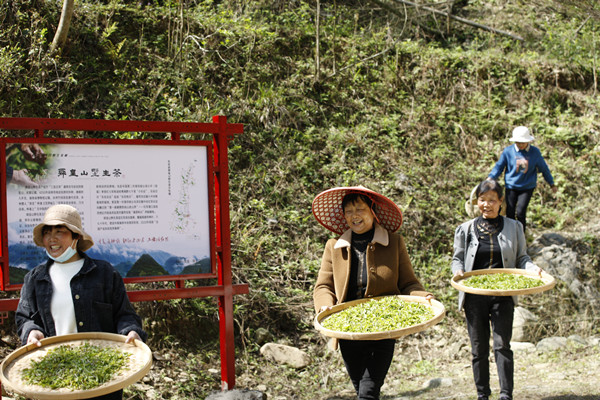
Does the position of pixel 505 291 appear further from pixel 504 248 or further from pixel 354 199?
pixel 354 199

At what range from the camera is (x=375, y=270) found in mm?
3844

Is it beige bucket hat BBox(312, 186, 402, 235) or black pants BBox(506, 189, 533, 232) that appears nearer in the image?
beige bucket hat BBox(312, 186, 402, 235)

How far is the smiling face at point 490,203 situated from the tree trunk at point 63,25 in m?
6.52

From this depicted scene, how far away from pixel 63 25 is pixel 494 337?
283 inches

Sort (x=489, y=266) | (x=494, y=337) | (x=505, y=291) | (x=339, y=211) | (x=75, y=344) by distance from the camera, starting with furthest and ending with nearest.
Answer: (x=489, y=266) → (x=494, y=337) → (x=339, y=211) → (x=505, y=291) → (x=75, y=344)

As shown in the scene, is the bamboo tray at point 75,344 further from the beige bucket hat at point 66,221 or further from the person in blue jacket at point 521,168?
the person in blue jacket at point 521,168

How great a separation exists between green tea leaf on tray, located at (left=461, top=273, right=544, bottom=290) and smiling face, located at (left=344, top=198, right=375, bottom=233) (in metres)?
1.07

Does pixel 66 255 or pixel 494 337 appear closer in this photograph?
pixel 66 255

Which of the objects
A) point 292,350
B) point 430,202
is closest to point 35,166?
point 292,350

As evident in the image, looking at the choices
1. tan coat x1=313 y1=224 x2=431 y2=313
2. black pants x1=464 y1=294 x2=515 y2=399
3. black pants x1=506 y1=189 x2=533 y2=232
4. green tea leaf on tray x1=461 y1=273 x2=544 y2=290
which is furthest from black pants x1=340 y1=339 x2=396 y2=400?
black pants x1=506 y1=189 x2=533 y2=232

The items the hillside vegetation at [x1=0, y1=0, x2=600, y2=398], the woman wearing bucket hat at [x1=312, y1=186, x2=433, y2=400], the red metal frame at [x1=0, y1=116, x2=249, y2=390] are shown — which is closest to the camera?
the woman wearing bucket hat at [x1=312, y1=186, x2=433, y2=400]

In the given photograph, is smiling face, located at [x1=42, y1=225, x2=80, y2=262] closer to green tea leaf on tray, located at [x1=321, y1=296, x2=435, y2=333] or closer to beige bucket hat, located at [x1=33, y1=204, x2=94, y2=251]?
beige bucket hat, located at [x1=33, y1=204, x2=94, y2=251]

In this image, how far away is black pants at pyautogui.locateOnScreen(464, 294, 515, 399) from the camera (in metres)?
4.47

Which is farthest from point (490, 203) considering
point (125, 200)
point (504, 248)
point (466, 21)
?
point (466, 21)
